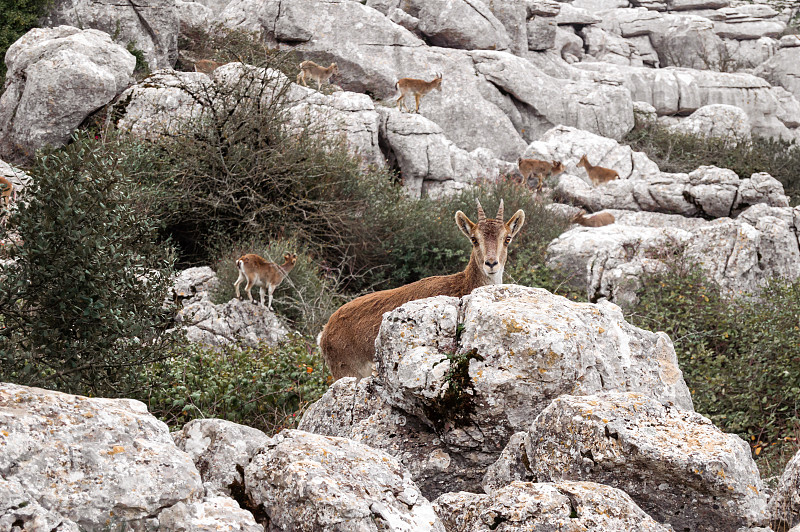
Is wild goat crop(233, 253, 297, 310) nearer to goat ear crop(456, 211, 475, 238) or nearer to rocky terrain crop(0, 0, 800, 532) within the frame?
rocky terrain crop(0, 0, 800, 532)

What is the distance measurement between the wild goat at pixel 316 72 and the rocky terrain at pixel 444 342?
1.25m

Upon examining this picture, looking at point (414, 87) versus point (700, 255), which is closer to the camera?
point (700, 255)

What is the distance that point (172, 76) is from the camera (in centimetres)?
1684

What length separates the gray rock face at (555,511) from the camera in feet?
8.93

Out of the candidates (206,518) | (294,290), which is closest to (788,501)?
(206,518)

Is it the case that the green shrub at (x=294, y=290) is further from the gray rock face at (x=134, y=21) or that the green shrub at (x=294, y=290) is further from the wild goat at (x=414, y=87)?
the wild goat at (x=414, y=87)

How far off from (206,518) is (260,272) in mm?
8111

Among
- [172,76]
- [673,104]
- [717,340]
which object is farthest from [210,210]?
[673,104]

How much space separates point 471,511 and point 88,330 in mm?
3153

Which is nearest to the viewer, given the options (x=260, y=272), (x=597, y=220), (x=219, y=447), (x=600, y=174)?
(x=219, y=447)

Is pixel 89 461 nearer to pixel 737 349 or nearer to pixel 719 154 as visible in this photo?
pixel 737 349

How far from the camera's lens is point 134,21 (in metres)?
20.8

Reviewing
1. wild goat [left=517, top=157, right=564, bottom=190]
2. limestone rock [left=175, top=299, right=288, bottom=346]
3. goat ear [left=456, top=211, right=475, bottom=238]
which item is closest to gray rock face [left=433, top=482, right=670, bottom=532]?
goat ear [left=456, top=211, right=475, bottom=238]

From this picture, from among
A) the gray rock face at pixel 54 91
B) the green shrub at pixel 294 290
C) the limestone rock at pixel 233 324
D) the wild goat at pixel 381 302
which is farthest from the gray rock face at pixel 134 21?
the wild goat at pixel 381 302
